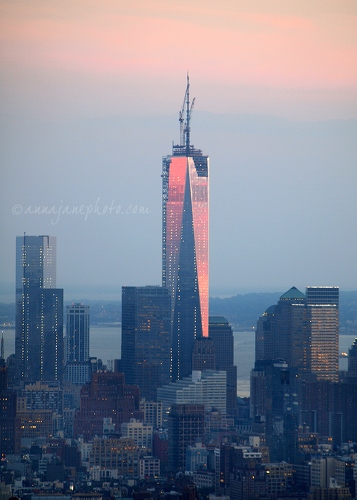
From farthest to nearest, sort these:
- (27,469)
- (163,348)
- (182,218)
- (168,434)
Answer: (182,218) → (163,348) → (168,434) → (27,469)

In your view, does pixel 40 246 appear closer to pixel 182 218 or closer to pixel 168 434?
pixel 168 434

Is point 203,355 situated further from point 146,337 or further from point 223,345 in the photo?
point 146,337

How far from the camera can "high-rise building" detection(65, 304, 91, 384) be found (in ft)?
75.6

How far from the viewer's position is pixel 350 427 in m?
19.2

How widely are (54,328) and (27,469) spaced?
33.8 ft

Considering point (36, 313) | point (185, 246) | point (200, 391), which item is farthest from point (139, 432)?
point (185, 246)

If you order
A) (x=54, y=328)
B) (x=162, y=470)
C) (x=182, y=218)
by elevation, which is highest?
(x=182, y=218)

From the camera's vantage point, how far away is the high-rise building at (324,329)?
74.5 feet

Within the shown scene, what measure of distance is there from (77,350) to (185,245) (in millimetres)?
6158

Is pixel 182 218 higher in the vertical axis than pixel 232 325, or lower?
higher

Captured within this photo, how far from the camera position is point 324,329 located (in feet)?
81.0

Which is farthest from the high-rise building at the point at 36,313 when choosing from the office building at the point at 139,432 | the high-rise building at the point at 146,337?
the office building at the point at 139,432

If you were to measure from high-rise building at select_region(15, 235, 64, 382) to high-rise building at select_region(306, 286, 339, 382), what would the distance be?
385 cm

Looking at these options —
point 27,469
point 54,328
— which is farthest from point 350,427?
point 54,328
